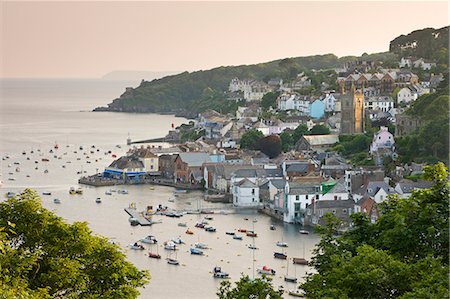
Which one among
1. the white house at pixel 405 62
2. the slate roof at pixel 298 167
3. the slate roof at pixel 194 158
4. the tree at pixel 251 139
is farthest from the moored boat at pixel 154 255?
the white house at pixel 405 62

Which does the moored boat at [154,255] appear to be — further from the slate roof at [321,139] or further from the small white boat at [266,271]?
the slate roof at [321,139]

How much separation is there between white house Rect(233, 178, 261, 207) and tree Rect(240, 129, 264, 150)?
210 inches

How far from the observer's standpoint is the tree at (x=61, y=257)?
4496 millimetres

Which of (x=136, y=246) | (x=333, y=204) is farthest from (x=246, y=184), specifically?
(x=136, y=246)

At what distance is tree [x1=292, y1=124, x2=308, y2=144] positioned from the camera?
831 inches

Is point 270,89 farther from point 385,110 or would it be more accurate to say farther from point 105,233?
point 105,233

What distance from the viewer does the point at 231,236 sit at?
12.2 metres

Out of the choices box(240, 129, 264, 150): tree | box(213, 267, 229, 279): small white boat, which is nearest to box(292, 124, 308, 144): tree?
box(240, 129, 264, 150): tree

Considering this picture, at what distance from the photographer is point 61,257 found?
4.76m

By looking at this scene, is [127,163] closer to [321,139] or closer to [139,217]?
[321,139]

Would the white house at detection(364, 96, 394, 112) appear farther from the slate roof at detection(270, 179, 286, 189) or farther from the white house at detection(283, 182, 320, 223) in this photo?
the white house at detection(283, 182, 320, 223)

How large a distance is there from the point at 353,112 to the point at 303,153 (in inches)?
103

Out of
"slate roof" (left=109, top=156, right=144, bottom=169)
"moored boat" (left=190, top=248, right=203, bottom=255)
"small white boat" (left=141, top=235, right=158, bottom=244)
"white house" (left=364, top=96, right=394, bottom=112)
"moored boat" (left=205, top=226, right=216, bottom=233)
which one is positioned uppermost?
"white house" (left=364, top=96, right=394, bottom=112)

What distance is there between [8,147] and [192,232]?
1323 cm
